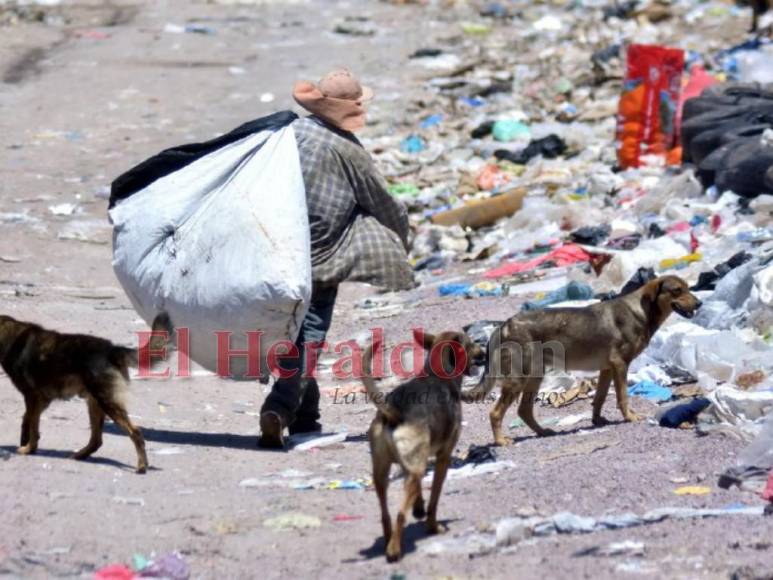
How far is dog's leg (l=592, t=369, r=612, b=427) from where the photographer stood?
654 centimetres

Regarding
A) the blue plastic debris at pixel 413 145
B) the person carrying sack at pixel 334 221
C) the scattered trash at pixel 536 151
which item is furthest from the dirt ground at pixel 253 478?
the scattered trash at pixel 536 151

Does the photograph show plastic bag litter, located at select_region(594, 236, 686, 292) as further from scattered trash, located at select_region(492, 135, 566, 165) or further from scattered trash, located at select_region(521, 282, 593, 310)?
scattered trash, located at select_region(492, 135, 566, 165)

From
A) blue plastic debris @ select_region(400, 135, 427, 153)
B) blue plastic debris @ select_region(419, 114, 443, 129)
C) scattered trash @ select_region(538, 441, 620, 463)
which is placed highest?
scattered trash @ select_region(538, 441, 620, 463)

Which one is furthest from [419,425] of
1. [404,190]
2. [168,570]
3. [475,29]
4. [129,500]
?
[475,29]

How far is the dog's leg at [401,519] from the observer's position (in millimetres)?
4488

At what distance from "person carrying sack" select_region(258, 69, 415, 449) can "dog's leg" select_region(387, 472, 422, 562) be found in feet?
6.27

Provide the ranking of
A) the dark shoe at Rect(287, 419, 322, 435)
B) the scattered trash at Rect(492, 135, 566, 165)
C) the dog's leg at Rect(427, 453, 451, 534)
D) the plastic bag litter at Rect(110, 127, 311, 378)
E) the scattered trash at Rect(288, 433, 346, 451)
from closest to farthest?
the dog's leg at Rect(427, 453, 451, 534) → the plastic bag litter at Rect(110, 127, 311, 378) → the scattered trash at Rect(288, 433, 346, 451) → the dark shoe at Rect(287, 419, 322, 435) → the scattered trash at Rect(492, 135, 566, 165)

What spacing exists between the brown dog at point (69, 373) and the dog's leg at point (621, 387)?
201cm

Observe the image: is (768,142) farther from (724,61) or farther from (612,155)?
(724,61)

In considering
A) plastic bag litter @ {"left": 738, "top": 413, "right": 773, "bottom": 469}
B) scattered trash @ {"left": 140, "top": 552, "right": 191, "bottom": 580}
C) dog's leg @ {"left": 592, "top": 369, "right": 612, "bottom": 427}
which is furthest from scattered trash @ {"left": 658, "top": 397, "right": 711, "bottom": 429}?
scattered trash @ {"left": 140, "top": 552, "right": 191, "bottom": 580}

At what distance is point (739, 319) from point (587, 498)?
271cm

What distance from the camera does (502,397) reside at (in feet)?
20.8

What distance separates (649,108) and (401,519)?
8.88m

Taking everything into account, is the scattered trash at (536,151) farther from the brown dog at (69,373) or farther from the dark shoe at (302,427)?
the brown dog at (69,373)
